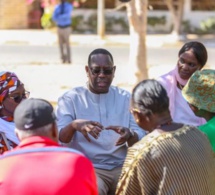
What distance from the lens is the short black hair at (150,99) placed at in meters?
2.83

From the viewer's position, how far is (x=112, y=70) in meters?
4.11

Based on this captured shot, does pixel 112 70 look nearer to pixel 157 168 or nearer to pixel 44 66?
pixel 157 168

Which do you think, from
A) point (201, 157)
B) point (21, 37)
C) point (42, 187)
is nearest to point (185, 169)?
point (201, 157)

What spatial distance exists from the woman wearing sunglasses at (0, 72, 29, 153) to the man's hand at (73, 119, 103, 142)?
0.40 metres

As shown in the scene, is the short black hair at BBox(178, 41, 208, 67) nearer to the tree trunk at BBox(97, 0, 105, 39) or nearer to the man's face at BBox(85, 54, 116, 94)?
the man's face at BBox(85, 54, 116, 94)

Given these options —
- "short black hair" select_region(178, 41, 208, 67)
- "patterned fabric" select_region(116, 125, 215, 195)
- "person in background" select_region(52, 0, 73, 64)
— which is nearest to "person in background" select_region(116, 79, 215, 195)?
"patterned fabric" select_region(116, 125, 215, 195)

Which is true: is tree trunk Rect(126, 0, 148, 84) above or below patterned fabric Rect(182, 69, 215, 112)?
below

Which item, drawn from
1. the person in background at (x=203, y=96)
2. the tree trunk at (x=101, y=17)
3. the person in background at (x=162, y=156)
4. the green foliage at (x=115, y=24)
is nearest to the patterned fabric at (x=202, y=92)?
the person in background at (x=203, y=96)

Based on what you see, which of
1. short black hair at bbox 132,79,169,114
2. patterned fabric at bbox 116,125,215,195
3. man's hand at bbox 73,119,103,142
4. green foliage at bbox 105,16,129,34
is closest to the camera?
patterned fabric at bbox 116,125,215,195

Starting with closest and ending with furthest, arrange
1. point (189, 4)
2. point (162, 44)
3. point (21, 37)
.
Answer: point (162, 44)
point (21, 37)
point (189, 4)

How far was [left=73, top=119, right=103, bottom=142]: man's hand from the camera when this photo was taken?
3.61m

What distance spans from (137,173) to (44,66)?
12397 millimetres

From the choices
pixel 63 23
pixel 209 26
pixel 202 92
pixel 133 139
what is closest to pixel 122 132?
pixel 133 139

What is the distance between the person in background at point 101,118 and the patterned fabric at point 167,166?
40.0 inches
